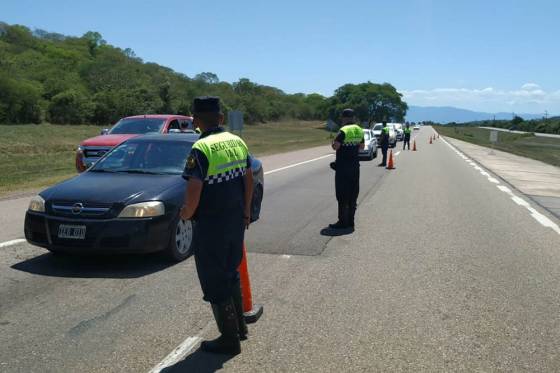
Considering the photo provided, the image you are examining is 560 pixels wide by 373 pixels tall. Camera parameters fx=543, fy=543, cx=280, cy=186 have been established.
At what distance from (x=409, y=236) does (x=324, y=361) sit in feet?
15.2

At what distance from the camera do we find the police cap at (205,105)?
3812 mm

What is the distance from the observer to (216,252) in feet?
12.3

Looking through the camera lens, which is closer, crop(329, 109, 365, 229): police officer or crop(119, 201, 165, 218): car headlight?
crop(119, 201, 165, 218): car headlight

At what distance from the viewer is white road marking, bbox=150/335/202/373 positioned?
3.71 metres

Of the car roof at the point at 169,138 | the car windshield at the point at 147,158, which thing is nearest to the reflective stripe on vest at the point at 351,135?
the car roof at the point at 169,138

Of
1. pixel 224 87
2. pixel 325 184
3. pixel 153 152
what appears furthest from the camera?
pixel 224 87

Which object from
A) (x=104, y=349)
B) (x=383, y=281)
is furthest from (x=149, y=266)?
(x=383, y=281)

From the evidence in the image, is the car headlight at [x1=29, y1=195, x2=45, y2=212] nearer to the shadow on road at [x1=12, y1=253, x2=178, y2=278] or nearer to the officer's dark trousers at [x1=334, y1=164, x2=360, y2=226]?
the shadow on road at [x1=12, y1=253, x2=178, y2=278]

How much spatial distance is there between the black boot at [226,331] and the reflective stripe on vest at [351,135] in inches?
201

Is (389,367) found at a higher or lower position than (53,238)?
lower

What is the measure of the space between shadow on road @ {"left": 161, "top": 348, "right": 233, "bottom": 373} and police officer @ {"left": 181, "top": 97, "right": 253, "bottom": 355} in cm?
5

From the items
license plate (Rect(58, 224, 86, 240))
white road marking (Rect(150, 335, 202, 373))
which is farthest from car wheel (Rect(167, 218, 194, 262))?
white road marking (Rect(150, 335, 202, 373))

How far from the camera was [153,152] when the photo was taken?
24.1ft

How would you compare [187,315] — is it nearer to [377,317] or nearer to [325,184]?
[377,317]
